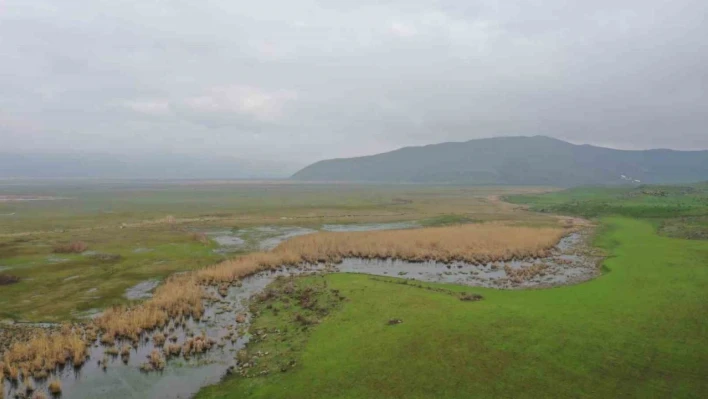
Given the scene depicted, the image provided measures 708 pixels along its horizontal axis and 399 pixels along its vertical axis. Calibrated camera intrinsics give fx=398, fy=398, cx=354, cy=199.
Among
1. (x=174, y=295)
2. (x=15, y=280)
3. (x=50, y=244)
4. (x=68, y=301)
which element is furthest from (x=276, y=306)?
(x=50, y=244)

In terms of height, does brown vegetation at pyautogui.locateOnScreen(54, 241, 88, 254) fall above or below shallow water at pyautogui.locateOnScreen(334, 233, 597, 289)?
above

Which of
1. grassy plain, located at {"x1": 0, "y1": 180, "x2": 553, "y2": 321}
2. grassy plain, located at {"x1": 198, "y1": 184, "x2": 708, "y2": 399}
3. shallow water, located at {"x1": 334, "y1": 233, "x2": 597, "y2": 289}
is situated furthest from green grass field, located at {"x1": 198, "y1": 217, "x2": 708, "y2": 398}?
grassy plain, located at {"x1": 0, "y1": 180, "x2": 553, "y2": 321}

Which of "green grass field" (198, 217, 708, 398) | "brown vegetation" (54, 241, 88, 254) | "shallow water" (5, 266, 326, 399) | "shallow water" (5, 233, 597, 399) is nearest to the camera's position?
"green grass field" (198, 217, 708, 398)

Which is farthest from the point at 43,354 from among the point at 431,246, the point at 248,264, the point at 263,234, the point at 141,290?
the point at 263,234

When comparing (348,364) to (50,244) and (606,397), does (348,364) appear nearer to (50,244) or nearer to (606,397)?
(606,397)

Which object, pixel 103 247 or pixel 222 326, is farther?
pixel 103 247

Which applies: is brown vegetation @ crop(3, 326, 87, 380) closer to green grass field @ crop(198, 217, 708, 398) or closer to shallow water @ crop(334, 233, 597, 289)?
green grass field @ crop(198, 217, 708, 398)

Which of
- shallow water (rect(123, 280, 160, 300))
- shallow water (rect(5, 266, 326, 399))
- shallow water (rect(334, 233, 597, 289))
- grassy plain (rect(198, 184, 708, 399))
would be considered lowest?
shallow water (rect(5, 266, 326, 399))

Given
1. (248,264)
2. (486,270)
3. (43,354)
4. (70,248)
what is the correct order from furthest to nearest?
(70,248) → (248,264) → (486,270) → (43,354)

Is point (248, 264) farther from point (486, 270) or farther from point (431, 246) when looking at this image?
point (486, 270)
